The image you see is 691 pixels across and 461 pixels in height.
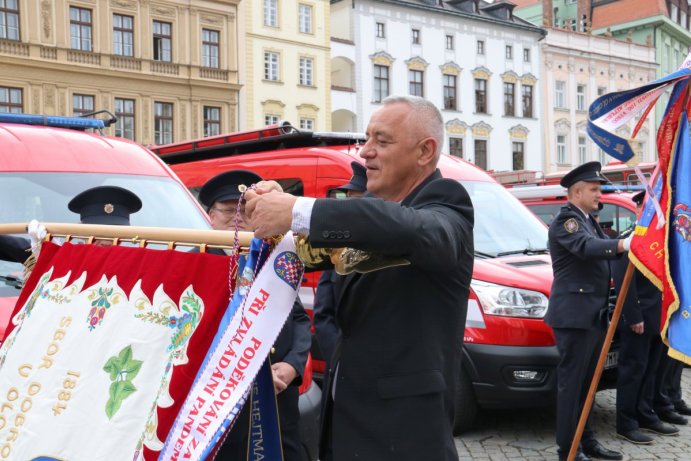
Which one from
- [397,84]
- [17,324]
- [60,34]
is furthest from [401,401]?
[397,84]

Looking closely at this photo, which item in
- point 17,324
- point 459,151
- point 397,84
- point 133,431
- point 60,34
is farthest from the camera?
point 459,151

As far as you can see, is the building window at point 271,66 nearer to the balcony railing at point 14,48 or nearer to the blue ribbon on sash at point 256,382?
the balcony railing at point 14,48

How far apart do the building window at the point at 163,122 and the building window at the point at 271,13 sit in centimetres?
654

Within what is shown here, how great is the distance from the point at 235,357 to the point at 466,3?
150ft

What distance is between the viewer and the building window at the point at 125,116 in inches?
1273

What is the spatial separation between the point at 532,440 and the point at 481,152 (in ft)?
131

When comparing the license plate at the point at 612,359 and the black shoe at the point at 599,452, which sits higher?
the license plate at the point at 612,359

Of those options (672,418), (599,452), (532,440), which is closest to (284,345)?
(599,452)

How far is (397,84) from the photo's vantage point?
4041cm

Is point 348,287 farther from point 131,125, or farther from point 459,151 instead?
point 459,151

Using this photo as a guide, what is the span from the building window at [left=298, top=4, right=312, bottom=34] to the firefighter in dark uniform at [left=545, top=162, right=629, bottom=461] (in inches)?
1320

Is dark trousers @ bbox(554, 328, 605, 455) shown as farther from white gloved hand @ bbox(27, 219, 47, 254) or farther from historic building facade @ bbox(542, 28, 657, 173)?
historic building facade @ bbox(542, 28, 657, 173)

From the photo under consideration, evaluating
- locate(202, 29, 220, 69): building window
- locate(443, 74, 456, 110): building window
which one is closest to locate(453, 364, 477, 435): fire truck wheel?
locate(202, 29, 220, 69): building window

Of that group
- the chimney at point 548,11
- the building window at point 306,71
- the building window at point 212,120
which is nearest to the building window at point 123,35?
the building window at point 212,120
